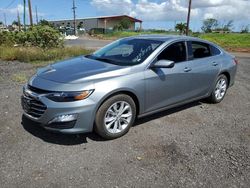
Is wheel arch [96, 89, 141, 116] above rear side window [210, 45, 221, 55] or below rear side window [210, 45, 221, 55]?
below

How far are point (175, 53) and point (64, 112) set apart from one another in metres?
2.33

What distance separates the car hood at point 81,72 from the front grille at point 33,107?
1.24 feet

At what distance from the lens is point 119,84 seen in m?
3.69

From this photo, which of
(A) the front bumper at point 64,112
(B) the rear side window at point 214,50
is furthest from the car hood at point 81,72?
(B) the rear side window at point 214,50

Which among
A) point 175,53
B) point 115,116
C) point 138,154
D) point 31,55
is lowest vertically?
point 138,154

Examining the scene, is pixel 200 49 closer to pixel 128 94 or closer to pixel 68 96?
pixel 128 94

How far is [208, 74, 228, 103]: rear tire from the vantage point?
5652 mm

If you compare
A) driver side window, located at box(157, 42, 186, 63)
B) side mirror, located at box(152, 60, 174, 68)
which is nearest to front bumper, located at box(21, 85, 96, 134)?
side mirror, located at box(152, 60, 174, 68)

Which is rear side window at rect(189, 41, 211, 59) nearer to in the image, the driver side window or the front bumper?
the driver side window

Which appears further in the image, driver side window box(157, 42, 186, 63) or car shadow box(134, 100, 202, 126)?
car shadow box(134, 100, 202, 126)

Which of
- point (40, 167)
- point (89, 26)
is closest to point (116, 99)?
point (40, 167)

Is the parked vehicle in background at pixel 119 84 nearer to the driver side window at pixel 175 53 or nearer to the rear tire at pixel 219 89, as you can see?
the driver side window at pixel 175 53

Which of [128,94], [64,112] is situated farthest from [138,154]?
[64,112]

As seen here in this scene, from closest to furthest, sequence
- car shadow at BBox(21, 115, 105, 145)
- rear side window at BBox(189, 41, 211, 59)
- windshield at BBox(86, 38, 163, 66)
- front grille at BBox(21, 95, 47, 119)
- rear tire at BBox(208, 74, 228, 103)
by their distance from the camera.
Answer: front grille at BBox(21, 95, 47, 119) → car shadow at BBox(21, 115, 105, 145) → windshield at BBox(86, 38, 163, 66) → rear side window at BBox(189, 41, 211, 59) → rear tire at BBox(208, 74, 228, 103)
